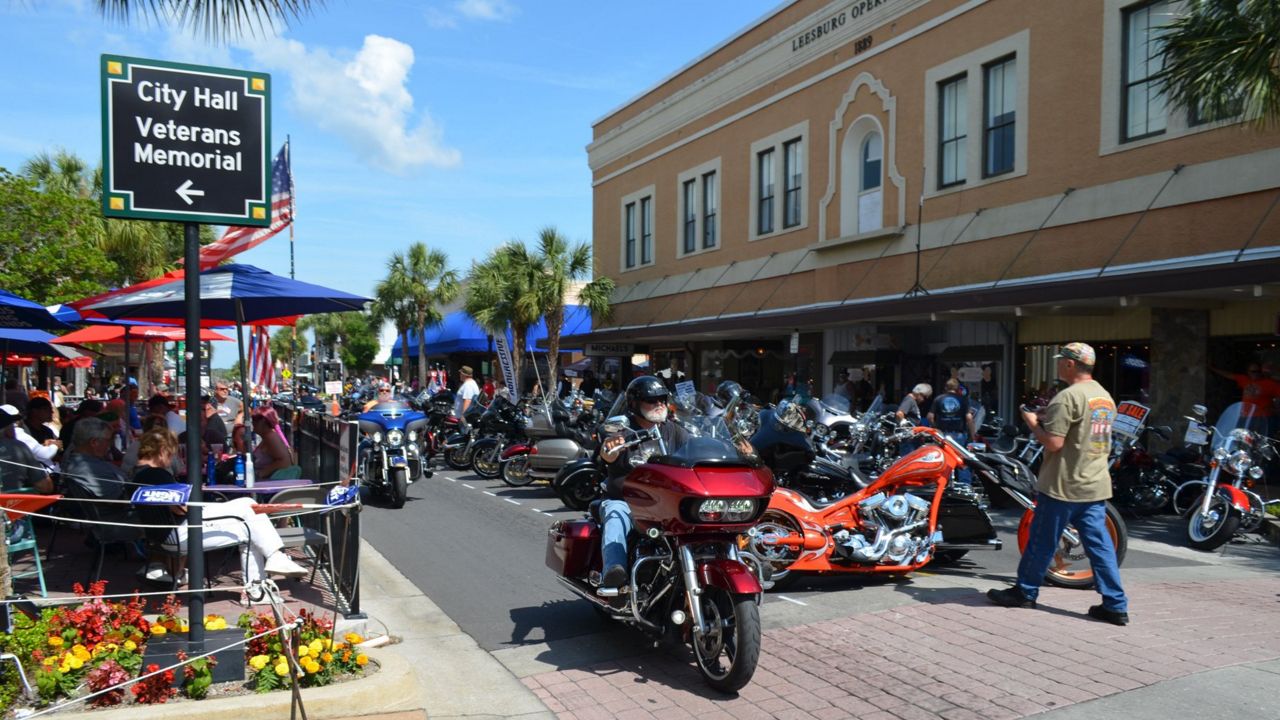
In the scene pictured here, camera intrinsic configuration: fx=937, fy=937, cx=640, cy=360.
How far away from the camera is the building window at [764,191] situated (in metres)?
24.3

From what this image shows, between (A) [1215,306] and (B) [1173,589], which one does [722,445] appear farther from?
(A) [1215,306]

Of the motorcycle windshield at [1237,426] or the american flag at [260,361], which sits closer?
the motorcycle windshield at [1237,426]

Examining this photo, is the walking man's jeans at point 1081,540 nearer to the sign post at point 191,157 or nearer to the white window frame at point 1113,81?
the sign post at point 191,157

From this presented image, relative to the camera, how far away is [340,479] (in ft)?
22.6

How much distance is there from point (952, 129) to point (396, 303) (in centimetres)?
3379

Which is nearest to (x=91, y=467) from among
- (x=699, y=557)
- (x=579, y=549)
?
(x=579, y=549)

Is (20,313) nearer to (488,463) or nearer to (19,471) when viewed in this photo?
(19,471)

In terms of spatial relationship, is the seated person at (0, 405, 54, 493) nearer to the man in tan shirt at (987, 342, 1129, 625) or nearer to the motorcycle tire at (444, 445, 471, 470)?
the man in tan shirt at (987, 342, 1129, 625)

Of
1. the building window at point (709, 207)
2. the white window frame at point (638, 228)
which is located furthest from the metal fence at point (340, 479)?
the white window frame at point (638, 228)

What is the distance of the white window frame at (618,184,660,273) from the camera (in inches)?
1188

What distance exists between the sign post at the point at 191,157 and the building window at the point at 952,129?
15.8m

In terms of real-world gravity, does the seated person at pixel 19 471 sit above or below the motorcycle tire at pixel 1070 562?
above

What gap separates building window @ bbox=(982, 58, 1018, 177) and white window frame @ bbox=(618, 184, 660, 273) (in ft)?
45.2

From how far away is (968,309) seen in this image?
15031 mm
